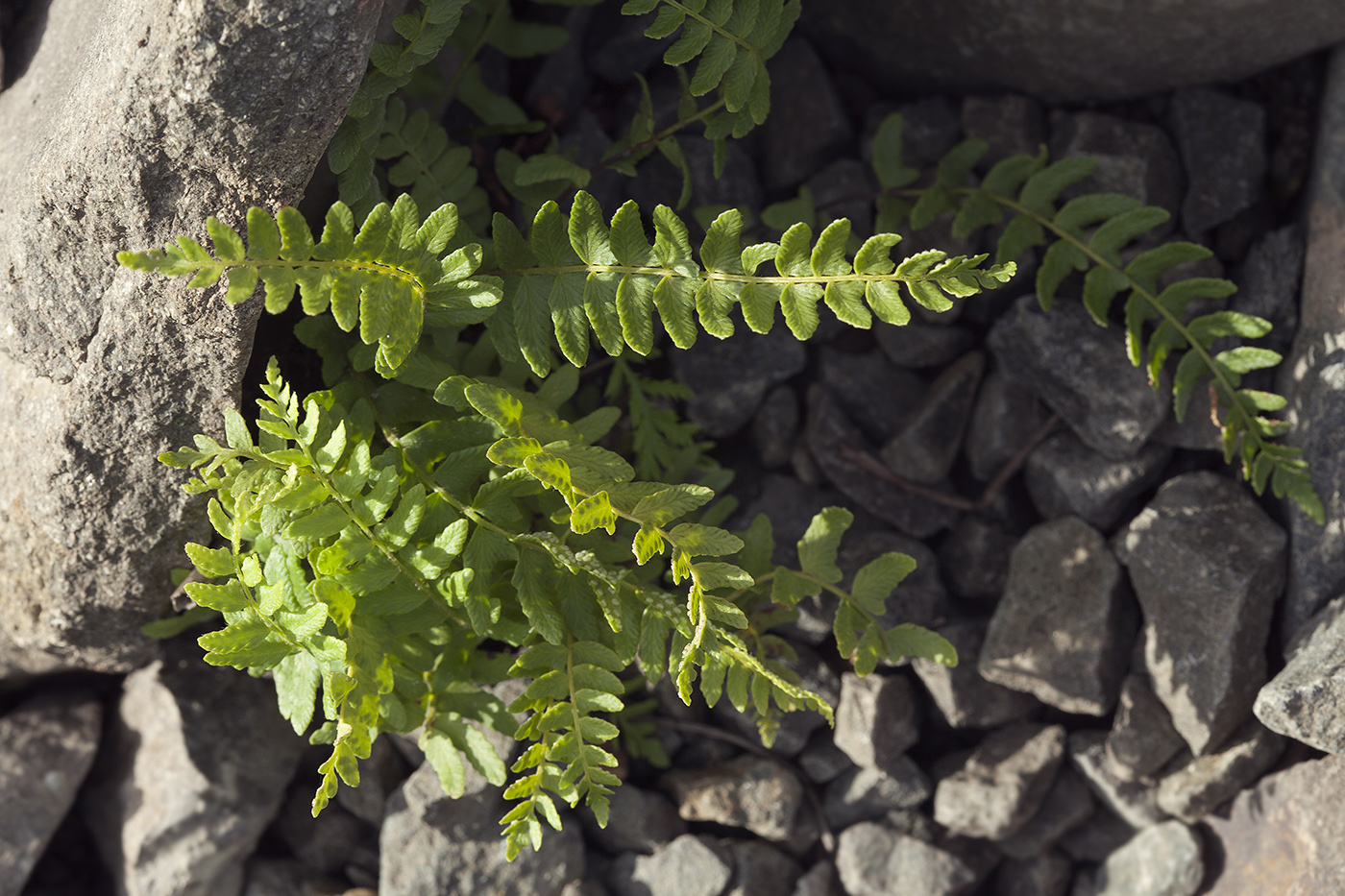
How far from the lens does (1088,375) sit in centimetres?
318

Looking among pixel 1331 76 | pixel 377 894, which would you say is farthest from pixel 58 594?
pixel 1331 76

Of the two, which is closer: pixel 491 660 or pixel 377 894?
pixel 491 660

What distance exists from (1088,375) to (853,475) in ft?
2.74

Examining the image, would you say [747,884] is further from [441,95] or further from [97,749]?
[441,95]

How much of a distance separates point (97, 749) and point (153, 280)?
2.21 meters

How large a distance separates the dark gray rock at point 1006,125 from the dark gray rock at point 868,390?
796 millimetres

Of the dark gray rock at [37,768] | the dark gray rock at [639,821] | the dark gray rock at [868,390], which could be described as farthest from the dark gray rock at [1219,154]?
the dark gray rock at [37,768]

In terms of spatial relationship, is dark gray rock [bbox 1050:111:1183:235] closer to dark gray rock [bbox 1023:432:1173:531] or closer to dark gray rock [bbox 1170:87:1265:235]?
dark gray rock [bbox 1170:87:1265:235]

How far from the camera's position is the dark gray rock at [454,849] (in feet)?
11.0

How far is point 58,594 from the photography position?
3.01 metres

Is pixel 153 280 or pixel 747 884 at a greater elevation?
pixel 153 280

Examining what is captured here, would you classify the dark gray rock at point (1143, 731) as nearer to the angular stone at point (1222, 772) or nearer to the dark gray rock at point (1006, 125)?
the angular stone at point (1222, 772)

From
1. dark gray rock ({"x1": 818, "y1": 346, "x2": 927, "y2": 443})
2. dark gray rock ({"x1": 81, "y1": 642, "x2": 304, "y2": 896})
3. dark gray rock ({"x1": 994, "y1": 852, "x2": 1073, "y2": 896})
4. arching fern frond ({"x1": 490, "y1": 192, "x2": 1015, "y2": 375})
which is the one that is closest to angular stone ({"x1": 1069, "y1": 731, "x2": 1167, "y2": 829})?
dark gray rock ({"x1": 994, "y1": 852, "x2": 1073, "y2": 896})

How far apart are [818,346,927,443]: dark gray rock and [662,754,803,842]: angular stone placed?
1.26 m
